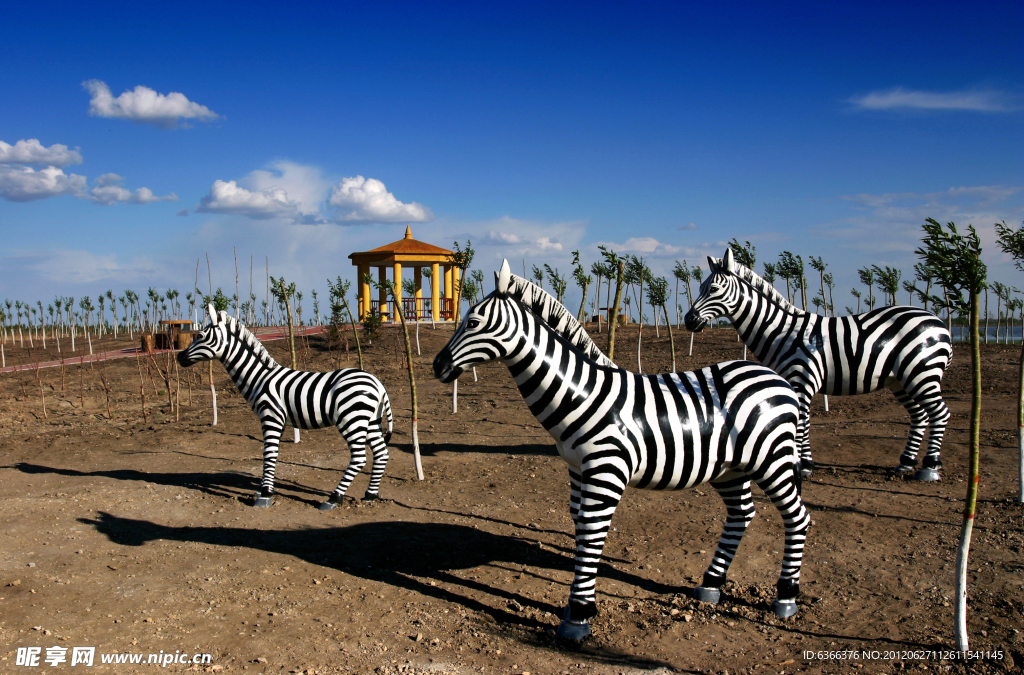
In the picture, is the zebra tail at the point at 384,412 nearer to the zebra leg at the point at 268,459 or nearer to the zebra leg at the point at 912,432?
the zebra leg at the point at 268,459

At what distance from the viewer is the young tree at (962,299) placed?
4.42 metres

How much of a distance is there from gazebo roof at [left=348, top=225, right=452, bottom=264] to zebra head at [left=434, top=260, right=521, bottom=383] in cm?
2536

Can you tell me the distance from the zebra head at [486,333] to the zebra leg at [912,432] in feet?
23.1

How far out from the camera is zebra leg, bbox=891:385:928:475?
912cm

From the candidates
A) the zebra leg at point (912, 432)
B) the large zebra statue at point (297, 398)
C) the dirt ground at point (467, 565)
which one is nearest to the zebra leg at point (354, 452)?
the large zebra statue at point (297, 398)

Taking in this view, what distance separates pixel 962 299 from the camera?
4.80 meters

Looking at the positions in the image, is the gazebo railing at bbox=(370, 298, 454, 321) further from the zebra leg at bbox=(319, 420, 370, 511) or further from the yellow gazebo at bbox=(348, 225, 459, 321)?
the zebra leg at bbox=(319, 420, 370, 511)

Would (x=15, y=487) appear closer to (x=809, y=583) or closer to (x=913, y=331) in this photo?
(x=809, y=583)

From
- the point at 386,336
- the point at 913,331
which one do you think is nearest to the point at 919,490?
the point at 913,331

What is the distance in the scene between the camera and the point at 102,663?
15.9ft

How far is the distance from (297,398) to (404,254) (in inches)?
841

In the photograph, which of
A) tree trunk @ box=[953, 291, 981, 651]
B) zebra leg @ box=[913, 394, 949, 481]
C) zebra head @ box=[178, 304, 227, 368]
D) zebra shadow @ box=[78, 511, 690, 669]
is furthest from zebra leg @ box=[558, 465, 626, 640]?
zebra head @ box=[178, 304, 227, 368]

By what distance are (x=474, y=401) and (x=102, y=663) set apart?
12808mm

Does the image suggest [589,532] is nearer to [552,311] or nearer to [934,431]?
[552,311]
